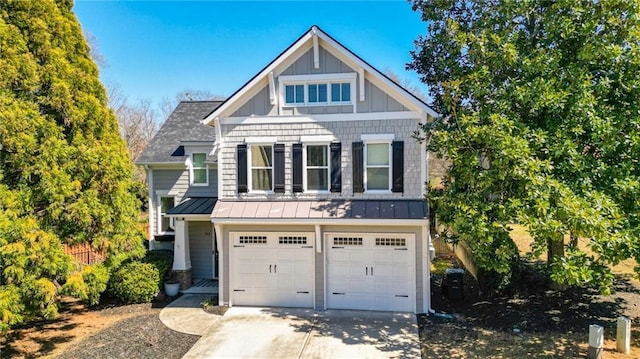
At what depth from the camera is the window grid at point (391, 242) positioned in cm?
1177

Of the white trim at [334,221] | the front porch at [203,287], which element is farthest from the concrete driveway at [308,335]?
the white trim at [334,221]

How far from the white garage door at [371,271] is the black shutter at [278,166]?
2.31 metres

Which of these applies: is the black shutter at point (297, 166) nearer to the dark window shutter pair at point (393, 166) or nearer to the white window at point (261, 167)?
the white window at point (261, 167)

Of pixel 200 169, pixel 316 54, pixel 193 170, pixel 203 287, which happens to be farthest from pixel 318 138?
pixel 203 287

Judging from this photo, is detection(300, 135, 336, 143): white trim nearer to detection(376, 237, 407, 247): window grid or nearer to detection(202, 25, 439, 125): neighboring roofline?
detection(202, 25, 439, 125): neighboring roofline

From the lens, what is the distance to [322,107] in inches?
476

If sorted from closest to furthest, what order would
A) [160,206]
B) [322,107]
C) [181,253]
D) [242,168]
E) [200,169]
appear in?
[322,107] → [242,168] → [181,253] → [200,169] → [160,206]

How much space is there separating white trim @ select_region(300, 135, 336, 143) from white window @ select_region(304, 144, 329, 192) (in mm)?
160

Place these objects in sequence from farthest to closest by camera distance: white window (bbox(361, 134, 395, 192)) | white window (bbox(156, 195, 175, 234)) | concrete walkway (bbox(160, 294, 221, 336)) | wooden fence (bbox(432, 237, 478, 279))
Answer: white window (bbox(156, 195, 175, 234)) → wooden fence (bbox(432, 237, 478, 279)) → white window (bbox(361, 134, 395, 192)) → concrete walkway (bbox(160, 294, 221, 336))

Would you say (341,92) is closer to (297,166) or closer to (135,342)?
(297,166)

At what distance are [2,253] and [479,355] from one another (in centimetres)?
1028

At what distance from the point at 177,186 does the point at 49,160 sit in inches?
307

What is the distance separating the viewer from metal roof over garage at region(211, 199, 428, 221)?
11.3 metres

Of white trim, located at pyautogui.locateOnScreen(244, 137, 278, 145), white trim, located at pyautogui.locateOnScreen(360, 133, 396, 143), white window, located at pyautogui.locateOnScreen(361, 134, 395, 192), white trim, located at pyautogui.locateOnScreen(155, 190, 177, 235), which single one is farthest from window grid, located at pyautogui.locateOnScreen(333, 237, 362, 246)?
white trim, located at pyautogui.locateOnScreen(155, 190, 177, 235)
